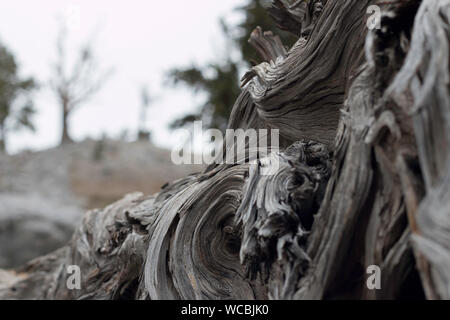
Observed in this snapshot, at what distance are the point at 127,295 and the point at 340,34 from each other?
2382mm

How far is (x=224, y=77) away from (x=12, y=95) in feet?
44.8

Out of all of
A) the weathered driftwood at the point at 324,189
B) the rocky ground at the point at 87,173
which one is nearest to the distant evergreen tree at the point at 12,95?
the rocky ground at the point at 87,173

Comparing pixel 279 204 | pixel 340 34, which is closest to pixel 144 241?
pixel 279 204

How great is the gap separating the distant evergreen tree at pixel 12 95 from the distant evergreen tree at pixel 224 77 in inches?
472

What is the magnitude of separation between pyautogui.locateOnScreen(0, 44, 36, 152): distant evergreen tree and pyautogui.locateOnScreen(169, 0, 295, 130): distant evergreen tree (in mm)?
12000

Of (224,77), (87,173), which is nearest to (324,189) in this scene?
(224,77)

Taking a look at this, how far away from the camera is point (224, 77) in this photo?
36.4 ft

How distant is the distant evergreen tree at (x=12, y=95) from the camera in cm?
2055

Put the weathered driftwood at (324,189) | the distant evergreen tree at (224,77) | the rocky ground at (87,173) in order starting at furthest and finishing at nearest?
1. the rocky ground at (87,173)
2. the distant evergreen tree at (224,77)
3. the weathered driftwood at (324,189)

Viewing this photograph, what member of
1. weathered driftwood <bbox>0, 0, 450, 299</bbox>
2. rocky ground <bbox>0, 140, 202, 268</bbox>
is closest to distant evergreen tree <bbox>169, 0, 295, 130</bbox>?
rocky ground <bbox>0, 140, 202, 268</bbox>

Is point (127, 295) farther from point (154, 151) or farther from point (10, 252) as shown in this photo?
point (154, 151)

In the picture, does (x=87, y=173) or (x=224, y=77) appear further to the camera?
(x=87, y=173)

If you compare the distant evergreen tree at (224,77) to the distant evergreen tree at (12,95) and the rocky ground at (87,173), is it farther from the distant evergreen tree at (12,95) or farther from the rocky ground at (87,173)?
the distant evergreen tree at (12,95)

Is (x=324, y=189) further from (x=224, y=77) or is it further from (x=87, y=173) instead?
(x=87, y=173)
